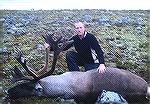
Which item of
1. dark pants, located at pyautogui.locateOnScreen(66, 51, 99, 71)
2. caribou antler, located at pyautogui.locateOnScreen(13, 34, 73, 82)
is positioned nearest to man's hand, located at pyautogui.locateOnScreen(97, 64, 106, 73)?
dark pants, located at pyautogui.locateOnScreen(66, 51, 99, 71)

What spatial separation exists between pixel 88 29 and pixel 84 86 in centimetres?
184

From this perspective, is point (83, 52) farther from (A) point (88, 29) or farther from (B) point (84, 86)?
(A) point (88, 29)

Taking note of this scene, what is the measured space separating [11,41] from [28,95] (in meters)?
1.48

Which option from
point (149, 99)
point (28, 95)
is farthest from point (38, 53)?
point (149, 99)

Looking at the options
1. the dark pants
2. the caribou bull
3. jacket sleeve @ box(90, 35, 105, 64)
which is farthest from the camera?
the dark pants

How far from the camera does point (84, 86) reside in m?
5.08

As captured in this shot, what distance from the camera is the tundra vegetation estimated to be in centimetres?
607

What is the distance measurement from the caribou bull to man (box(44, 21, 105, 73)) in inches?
13.6

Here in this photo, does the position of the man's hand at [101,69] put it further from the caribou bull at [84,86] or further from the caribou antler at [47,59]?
the caribou antler at [47,59]

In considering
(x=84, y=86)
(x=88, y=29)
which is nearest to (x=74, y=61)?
(x=84, y=86)

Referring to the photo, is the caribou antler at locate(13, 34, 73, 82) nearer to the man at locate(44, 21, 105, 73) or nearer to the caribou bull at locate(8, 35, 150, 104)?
the caribou bull at locate(8, 35, 150, 104)

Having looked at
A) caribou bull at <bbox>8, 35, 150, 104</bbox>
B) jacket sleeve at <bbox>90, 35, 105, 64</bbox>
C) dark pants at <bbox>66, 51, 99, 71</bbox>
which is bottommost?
caribou bull at <bbox>8, 35, 150, 104</bbox>

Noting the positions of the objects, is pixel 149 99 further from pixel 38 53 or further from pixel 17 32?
pixel 17 32
